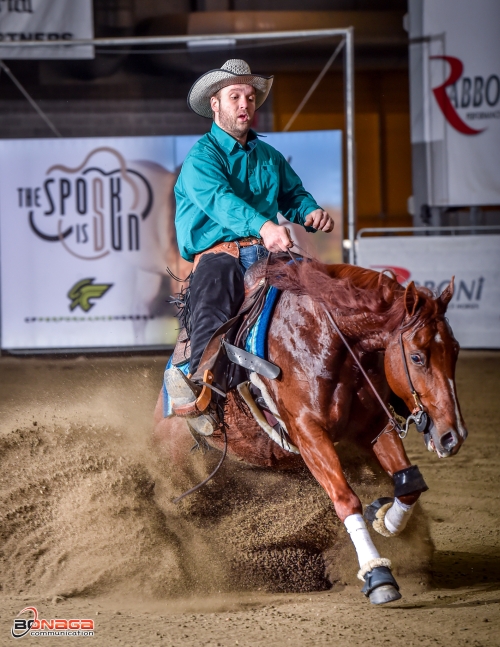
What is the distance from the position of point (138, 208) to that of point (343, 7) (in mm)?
6167

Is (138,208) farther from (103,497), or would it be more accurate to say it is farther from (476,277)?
(103,497)

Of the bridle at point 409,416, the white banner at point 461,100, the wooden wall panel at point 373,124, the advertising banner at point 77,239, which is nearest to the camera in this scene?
the bridle at point 409,416

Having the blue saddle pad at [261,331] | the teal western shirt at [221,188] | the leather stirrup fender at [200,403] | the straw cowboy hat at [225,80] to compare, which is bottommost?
the leather stirrup fender at [200,403]

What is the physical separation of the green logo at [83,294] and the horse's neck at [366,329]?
7.06 m

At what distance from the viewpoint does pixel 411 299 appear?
302 cm

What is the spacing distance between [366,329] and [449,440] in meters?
0.56

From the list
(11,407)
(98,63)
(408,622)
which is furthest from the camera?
(98,63)

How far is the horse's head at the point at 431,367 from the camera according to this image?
113 inches

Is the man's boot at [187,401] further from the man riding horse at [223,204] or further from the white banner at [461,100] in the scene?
the white banner at [461,100]

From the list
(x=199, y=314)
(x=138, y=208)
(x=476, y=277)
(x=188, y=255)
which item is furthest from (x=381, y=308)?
(x=138, y=208)

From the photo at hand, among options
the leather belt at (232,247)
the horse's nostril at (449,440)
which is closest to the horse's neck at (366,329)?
the horse's nostril at (449,440)

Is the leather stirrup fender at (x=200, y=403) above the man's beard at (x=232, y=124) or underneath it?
underneath

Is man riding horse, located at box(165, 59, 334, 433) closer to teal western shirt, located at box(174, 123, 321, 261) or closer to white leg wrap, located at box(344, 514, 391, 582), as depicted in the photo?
teal western shirt, located at box(174, 123, 321, 261)

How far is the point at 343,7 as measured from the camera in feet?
44.6
